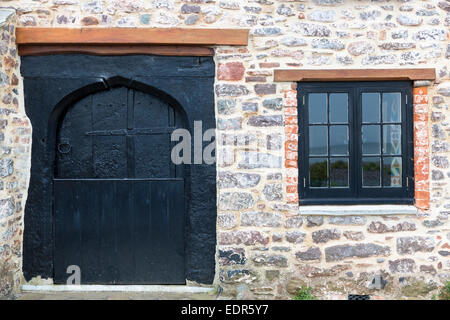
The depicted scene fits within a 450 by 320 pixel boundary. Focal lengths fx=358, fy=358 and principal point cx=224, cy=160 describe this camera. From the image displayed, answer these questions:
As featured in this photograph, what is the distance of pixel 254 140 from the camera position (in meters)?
3.96

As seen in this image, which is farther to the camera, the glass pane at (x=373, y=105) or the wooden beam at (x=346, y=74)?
the glass pane at (x=373, y=105)

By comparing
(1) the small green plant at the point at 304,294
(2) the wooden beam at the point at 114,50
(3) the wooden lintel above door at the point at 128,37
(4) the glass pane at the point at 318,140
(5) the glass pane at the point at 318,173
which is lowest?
(1) the small green plant at the point at 304,294

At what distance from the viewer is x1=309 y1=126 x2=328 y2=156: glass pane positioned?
405cm

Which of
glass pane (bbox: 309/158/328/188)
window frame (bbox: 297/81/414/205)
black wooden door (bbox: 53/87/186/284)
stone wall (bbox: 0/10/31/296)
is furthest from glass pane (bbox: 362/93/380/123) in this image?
stone wall (bbox: 0/10/31/296)

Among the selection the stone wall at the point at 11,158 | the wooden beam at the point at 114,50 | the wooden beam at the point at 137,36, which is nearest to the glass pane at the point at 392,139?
the wooden beam at the point at 137,36

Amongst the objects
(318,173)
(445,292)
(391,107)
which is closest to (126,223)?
(318,173)

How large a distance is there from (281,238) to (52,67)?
3.19m

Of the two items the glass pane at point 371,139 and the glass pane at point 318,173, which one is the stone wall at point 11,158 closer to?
the glass pane at point 318,173

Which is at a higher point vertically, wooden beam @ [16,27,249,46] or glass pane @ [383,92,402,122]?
wooden beam @ [16,27,249,46]

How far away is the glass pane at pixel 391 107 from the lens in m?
4.04

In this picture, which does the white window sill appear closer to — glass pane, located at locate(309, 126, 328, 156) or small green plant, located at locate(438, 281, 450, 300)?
glass pane, located at locate(309, 126, 328, 156)

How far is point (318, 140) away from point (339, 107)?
0.44 metres

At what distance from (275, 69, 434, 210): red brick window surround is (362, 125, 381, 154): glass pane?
1.29 ft

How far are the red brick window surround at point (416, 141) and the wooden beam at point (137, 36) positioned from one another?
719 millimetres
